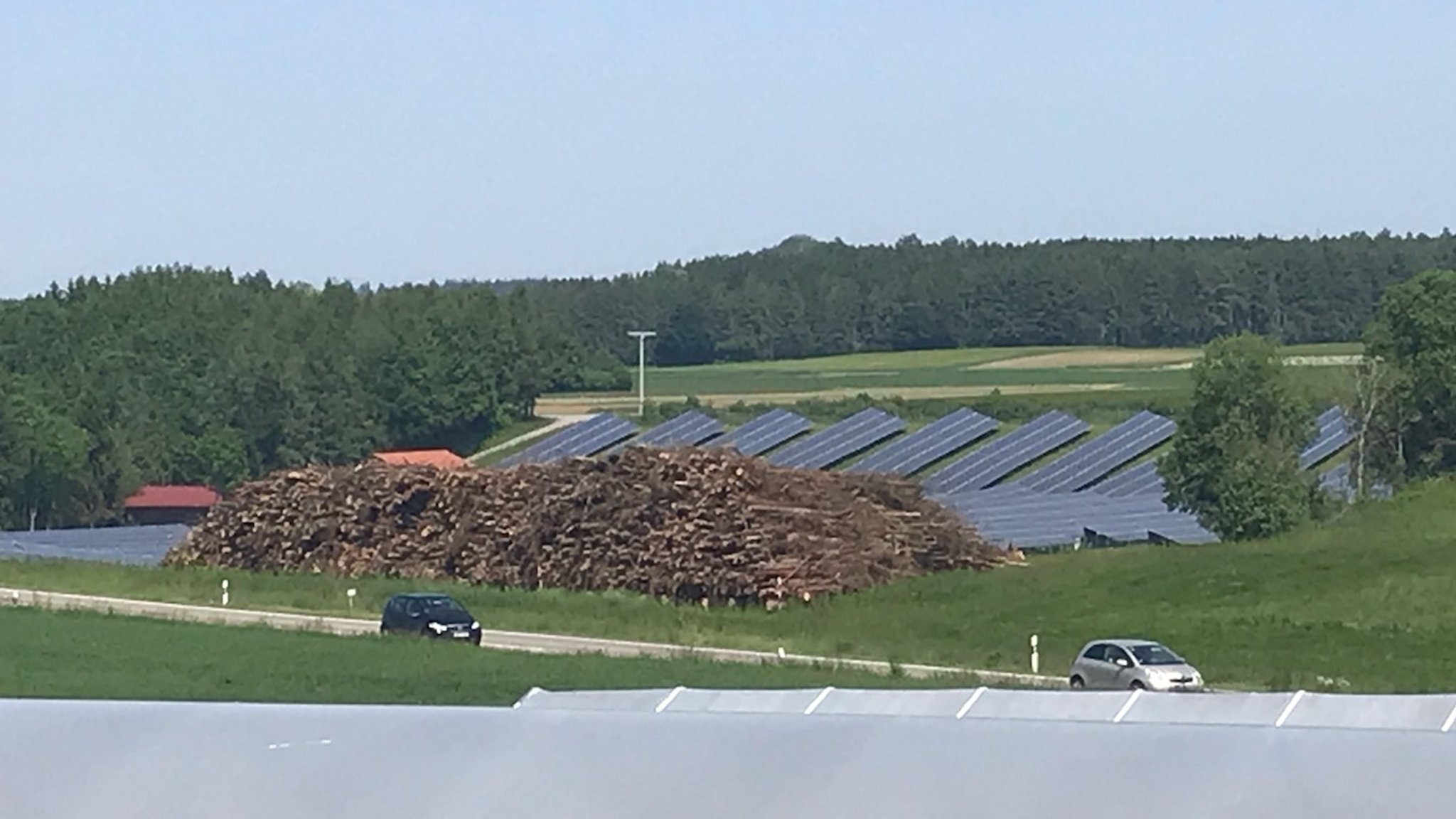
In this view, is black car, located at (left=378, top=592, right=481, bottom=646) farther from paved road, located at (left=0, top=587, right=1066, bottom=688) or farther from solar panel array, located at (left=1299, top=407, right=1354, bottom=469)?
solar panel array, located at (left=1299, top=407, right=1354, bottom=469)

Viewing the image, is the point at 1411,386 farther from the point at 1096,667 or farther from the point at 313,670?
the point at 313,670

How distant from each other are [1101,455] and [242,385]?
4515cm

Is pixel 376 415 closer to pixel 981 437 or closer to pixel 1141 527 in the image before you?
pixel 981 437

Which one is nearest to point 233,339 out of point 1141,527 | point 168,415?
point 168,415

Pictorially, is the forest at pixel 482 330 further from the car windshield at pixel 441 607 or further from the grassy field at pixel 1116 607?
the car windshield at pixel 441 607

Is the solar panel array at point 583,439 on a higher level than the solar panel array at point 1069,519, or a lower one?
higher

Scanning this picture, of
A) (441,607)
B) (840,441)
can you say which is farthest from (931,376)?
(441,607)

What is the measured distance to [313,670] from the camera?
96.3 ft

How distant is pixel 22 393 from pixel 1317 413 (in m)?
59.1

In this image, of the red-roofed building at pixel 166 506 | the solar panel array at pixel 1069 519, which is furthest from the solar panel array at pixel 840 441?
the red-roofed building at pixel 166 506

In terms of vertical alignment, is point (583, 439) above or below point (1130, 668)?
below

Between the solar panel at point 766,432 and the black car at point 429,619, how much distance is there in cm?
→ 5086

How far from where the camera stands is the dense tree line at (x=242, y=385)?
320 feet

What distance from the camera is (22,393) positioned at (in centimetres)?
9800
